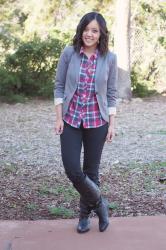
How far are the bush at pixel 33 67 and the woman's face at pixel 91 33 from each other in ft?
30.0

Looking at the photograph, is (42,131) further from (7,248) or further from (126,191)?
(7,248)

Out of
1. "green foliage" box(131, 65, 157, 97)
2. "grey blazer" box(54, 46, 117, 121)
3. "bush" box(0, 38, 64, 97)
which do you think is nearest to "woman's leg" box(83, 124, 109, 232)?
"grey blazer" box(54, 46, 117, 121)

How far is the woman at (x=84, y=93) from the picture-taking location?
3592mm

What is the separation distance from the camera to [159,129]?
934cm

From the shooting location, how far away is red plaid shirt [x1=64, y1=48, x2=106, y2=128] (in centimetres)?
360

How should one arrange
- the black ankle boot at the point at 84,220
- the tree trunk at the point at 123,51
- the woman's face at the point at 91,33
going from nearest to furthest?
1. the woman's face at the point at 91,33
2. the black ankle boot at the point at 84,220
3. the tree trunk at the point at 123,51

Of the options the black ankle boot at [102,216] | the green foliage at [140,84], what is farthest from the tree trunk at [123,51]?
the black ankle boot at [102,216]

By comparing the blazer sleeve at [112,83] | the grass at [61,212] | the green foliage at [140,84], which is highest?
the blazer sleeve at [112,83]

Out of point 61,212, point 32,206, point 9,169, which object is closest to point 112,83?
point 61,212

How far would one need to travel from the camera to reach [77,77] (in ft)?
11.7

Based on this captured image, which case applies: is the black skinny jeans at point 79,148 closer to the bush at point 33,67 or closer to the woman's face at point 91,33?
the woman's face at point 91,33

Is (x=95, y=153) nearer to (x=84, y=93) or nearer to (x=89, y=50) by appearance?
(x=84, y=93)

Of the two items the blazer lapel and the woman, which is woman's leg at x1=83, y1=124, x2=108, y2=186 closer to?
the woman

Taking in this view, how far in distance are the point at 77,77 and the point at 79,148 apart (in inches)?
20.5
